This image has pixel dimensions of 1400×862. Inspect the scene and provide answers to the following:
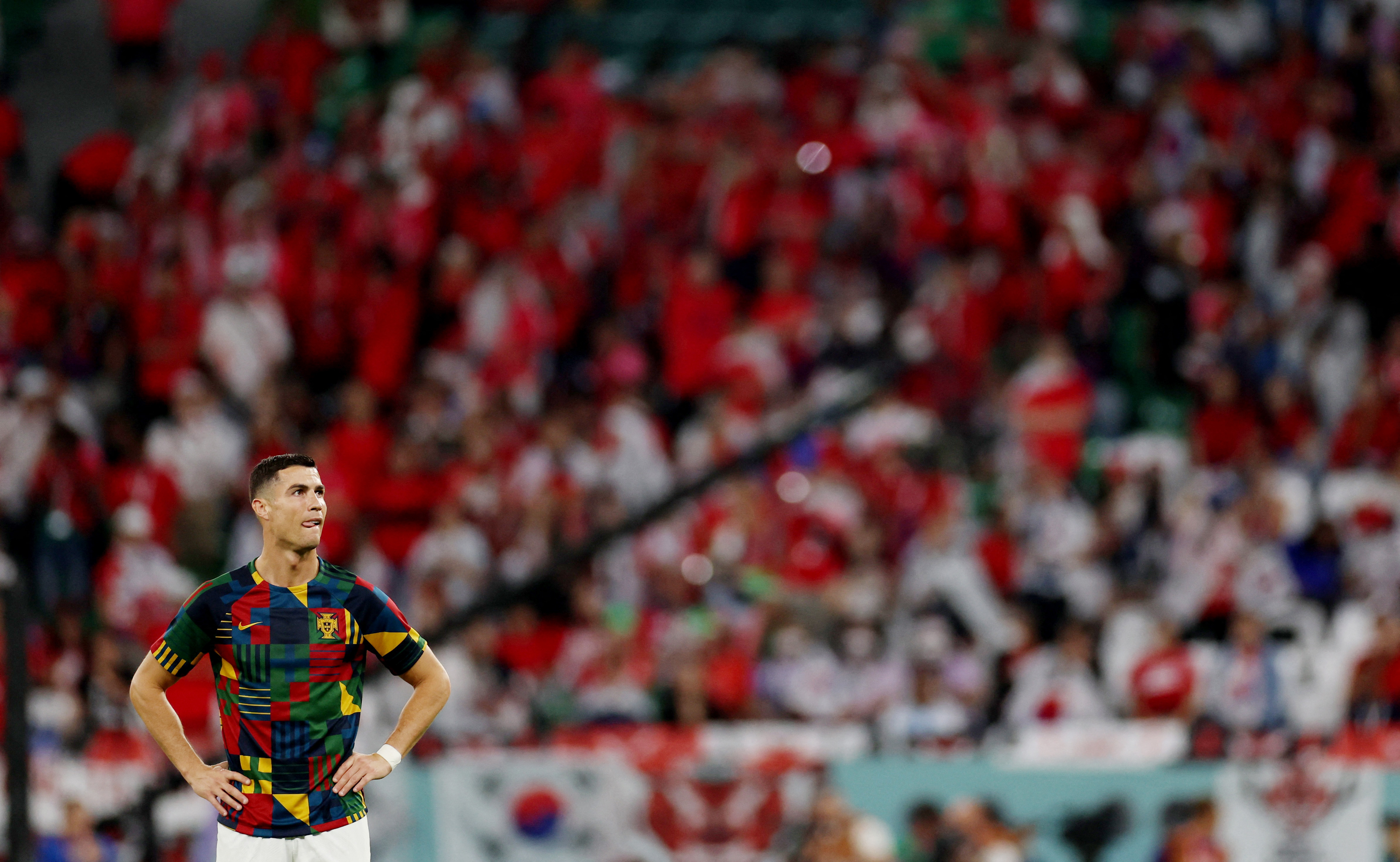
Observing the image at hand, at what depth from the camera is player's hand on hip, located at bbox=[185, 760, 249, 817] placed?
495 centimetres

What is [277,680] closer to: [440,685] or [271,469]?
[440,685]

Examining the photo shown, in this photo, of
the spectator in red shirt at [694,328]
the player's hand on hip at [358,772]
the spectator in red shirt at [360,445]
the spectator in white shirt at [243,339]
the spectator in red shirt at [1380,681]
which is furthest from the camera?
the spectator in white shirt at [243,339]

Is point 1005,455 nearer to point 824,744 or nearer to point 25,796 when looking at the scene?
point 824,744

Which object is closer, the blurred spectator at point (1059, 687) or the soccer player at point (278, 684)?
the soccer player at point (278, 684)

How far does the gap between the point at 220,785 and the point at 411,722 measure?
0.53 m

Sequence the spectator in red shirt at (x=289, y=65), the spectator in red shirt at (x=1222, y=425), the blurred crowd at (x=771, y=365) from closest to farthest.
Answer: the blurred crowd at (x=771, y=365), the spectator in red shirt at (x=1222, y=425), the spectator in red shirt at (x=289, y=65)

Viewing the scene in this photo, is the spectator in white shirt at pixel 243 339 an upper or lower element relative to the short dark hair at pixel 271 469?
upper

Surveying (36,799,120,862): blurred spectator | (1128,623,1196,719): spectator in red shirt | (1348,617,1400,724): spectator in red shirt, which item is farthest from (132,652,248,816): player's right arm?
(1348,617,1400,724): spectator in red shirt

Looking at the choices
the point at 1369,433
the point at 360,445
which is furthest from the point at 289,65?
the point at 1369,433

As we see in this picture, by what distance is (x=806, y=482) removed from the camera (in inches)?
458

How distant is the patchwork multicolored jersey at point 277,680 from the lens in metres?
4.97

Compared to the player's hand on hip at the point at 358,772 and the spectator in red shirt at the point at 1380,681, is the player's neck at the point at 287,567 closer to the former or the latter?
the player's hand on hip at the point at 358,772

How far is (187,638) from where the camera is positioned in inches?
195

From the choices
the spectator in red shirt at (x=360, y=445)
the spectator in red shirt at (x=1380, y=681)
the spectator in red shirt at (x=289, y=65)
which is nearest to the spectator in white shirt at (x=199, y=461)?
the spectator in red shirt at (x=360, y=445)
